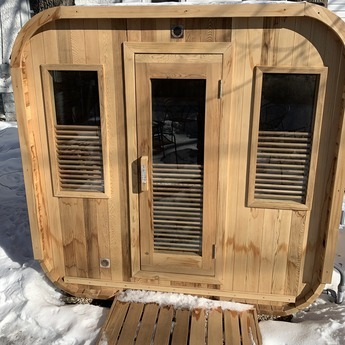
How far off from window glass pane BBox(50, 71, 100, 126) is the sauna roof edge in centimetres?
36

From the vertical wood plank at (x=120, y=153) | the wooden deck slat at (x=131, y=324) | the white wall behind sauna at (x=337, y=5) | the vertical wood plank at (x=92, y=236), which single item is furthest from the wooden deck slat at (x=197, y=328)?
the white wall behind sauna at (x=337, y=5)

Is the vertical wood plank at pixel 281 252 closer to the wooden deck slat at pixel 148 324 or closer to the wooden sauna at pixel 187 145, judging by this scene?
the wooden sauna at pixel 187 145

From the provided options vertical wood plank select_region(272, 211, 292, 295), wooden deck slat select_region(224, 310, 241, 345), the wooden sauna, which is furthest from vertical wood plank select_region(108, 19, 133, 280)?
vertical wood plank select_region(272, 211, 292, 295)

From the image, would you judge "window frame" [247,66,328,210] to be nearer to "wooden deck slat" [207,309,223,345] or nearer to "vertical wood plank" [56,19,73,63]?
"wooden deck slat" [207,309,223,345]

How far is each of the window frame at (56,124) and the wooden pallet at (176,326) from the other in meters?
Result: 1.00

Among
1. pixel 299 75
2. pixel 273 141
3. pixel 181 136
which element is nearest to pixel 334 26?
pixel 299 75

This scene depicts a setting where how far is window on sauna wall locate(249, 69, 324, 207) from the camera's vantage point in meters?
2.61

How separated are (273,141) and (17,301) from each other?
2.50 meters

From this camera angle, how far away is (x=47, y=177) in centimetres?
312

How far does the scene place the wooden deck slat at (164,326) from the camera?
283cm

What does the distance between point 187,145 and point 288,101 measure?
2.55 ft

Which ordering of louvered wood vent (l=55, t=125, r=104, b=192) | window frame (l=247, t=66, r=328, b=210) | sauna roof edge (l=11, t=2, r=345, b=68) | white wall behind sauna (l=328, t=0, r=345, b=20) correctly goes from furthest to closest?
→ white wall behind sauna (l=328, t=0, r=345, b=20) → louvered wood vent (l=55, t=125, r=104, b=192) → window frame (l=247, t=66, r=328, b=210) → sauna roof edge (l=11, t=2, r=345, b=68)

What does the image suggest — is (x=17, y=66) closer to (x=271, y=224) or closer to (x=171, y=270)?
(x=171, y=270)

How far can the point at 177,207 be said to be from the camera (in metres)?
2.98
